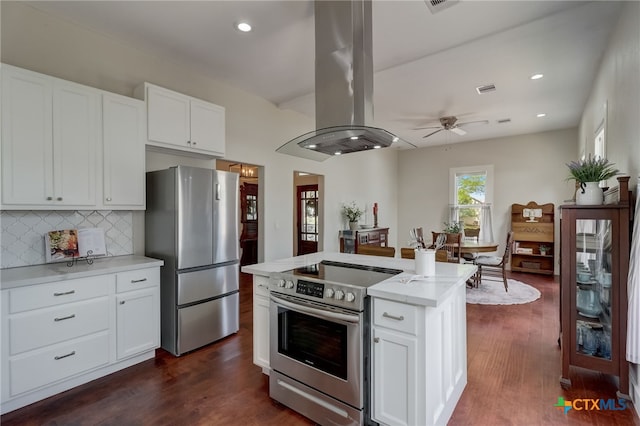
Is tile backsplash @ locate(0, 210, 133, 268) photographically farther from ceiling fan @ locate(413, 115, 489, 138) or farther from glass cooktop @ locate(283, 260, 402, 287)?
ceiling fan @ locate(413, 115, 489, 138)

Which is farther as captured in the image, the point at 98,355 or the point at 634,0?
the point at 98,355

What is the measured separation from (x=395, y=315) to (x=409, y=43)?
2.71 metres

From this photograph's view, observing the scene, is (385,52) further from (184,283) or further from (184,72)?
(184,283)

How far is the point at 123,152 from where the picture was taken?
2.83m

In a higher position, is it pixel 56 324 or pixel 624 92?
pixel 624 92

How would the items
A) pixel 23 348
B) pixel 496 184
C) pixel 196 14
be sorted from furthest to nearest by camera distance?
pixel 496 184
pixel 196 14
pixel 23 348

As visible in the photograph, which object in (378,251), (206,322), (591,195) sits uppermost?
(591,195)

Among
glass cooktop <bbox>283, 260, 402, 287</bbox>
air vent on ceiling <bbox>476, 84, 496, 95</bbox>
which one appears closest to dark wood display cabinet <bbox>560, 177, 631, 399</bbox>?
glass cooktop <bbox>283, 260, 402, 287</bbox>

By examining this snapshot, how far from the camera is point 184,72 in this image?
3.66 meters

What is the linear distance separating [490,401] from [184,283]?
9.03 ft

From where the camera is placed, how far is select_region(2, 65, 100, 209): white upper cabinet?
2232 millimetres

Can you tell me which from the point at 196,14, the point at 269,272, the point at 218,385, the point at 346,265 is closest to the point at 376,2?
the point at 196,14

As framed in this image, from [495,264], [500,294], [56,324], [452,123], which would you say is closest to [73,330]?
[56,324]

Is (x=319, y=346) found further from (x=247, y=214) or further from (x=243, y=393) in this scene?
(x=247, y=214)
